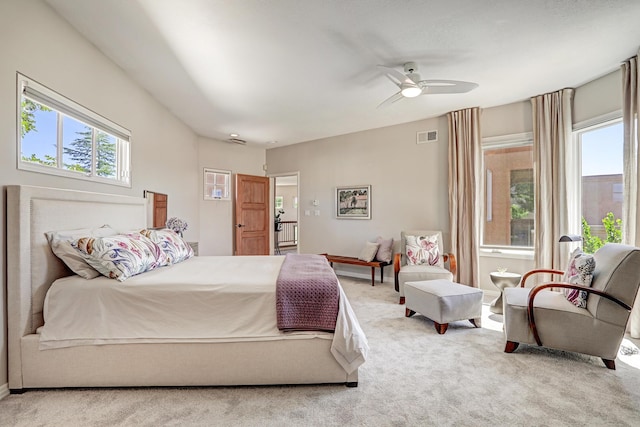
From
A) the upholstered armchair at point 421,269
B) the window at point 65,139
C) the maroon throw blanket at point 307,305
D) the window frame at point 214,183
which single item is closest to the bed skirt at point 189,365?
the maroon throw blanket at point 307,305

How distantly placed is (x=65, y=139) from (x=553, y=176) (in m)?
5.19

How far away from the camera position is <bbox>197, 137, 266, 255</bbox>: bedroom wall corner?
19.3 ft

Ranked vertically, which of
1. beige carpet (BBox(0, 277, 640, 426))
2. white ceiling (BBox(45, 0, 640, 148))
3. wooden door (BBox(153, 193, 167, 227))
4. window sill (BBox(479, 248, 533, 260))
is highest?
white ceiling (BBox(45, 0, 640, 148))

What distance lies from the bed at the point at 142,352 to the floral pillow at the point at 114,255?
9 cm

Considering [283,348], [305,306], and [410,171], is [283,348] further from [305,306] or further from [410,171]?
[410,171]

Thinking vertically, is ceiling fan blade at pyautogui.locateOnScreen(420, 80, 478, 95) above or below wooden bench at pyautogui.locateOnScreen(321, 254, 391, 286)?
above

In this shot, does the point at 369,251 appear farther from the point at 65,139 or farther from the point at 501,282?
the point at 65,139

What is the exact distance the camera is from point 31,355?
1.90 meters

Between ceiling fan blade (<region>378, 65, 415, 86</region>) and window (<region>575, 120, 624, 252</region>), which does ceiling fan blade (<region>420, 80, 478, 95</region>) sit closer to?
ceiling fan blade (<region>378, 65, 415, 86</region>)

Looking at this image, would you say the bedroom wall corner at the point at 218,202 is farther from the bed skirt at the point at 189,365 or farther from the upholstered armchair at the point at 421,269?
the bed skirt at the point at 189,365

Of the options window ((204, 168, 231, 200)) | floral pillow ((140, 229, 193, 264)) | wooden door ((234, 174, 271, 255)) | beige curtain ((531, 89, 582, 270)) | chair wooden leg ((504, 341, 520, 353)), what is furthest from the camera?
wooden door ((234, 174, 271, 255))

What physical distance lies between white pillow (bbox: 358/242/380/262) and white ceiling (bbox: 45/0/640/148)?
2.35 meters

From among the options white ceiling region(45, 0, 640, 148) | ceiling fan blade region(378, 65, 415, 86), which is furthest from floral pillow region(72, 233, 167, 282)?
ceiling fan blade region(378, 65, 415, 86)

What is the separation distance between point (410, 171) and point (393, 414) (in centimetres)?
400
